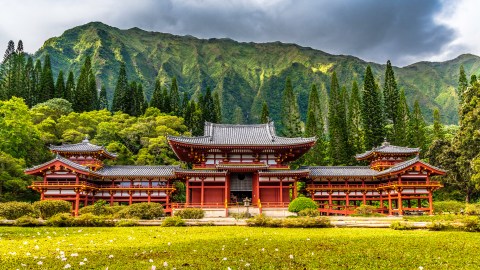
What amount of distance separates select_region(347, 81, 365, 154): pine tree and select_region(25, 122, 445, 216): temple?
768 inches

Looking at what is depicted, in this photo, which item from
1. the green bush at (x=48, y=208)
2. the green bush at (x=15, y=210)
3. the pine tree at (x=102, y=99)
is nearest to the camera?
the green bush at (x=15, y=210)

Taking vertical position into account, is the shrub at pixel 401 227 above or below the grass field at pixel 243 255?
below

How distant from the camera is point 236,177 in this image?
3603cm

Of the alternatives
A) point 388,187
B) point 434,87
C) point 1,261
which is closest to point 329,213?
point 388,187

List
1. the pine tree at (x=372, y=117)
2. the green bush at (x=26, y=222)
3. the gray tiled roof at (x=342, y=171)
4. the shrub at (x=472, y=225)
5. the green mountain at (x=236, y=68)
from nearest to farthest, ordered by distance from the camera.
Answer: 1. the shrub at (x=472, y=225)
2. the green bush at (x=26, y=222)
3. the gray tiled roof at (x=342, y=171)
4. the pine tree at (x=372, y=117)
5. the green mountain at (x=236, y=68)

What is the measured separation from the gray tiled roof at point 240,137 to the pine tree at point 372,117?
23.5 meters

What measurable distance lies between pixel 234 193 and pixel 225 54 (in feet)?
541

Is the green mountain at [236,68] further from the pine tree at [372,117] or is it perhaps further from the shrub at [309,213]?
the shrub at [309,213]

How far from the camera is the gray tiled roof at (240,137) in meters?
34.8

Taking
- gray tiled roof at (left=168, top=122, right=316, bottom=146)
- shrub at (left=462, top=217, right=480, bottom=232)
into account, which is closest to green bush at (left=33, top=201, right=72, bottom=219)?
gray tiled roof at (left=168, top=122, right=316, bottom=146)

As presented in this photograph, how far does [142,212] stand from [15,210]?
749 cm

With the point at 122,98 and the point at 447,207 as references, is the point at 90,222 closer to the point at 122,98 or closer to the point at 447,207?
the point at 447,207

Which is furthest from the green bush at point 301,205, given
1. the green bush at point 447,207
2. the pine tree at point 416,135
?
the pine tree at point 416,135

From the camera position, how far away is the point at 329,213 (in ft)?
113
